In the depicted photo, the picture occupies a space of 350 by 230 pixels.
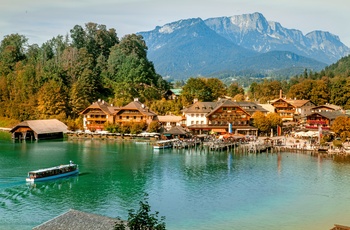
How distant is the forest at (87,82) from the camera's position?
225 feet

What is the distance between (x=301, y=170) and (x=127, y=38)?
190ft

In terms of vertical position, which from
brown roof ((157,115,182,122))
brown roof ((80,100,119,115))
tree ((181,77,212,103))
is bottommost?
brown roof ((157,115,182,122))

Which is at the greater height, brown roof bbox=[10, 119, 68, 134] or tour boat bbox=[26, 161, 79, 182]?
brown roof bbox=[10, 119, 68, 134]

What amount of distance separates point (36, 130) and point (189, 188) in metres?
32.6

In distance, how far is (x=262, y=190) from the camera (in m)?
30.4

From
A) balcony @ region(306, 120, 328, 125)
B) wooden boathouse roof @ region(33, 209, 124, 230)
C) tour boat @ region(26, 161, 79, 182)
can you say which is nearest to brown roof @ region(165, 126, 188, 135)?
balcony @ region(306, 120, 328, 125)

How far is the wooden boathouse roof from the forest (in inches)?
1904

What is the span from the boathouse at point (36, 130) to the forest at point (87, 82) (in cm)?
456

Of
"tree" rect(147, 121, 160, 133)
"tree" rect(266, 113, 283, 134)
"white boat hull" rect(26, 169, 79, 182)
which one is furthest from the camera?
"tree" rect(266, 113, 283, 134)

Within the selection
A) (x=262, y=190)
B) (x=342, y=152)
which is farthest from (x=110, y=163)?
(x=342, y=152)

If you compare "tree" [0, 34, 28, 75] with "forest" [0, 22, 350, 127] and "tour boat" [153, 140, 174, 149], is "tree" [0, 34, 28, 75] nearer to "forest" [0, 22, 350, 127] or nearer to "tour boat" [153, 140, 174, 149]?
"forest" [0, 22, 350, 127]

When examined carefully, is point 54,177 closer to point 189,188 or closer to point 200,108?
point 189,188

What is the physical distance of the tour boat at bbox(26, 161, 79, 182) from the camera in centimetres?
3128

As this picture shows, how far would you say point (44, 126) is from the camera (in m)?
59.1
